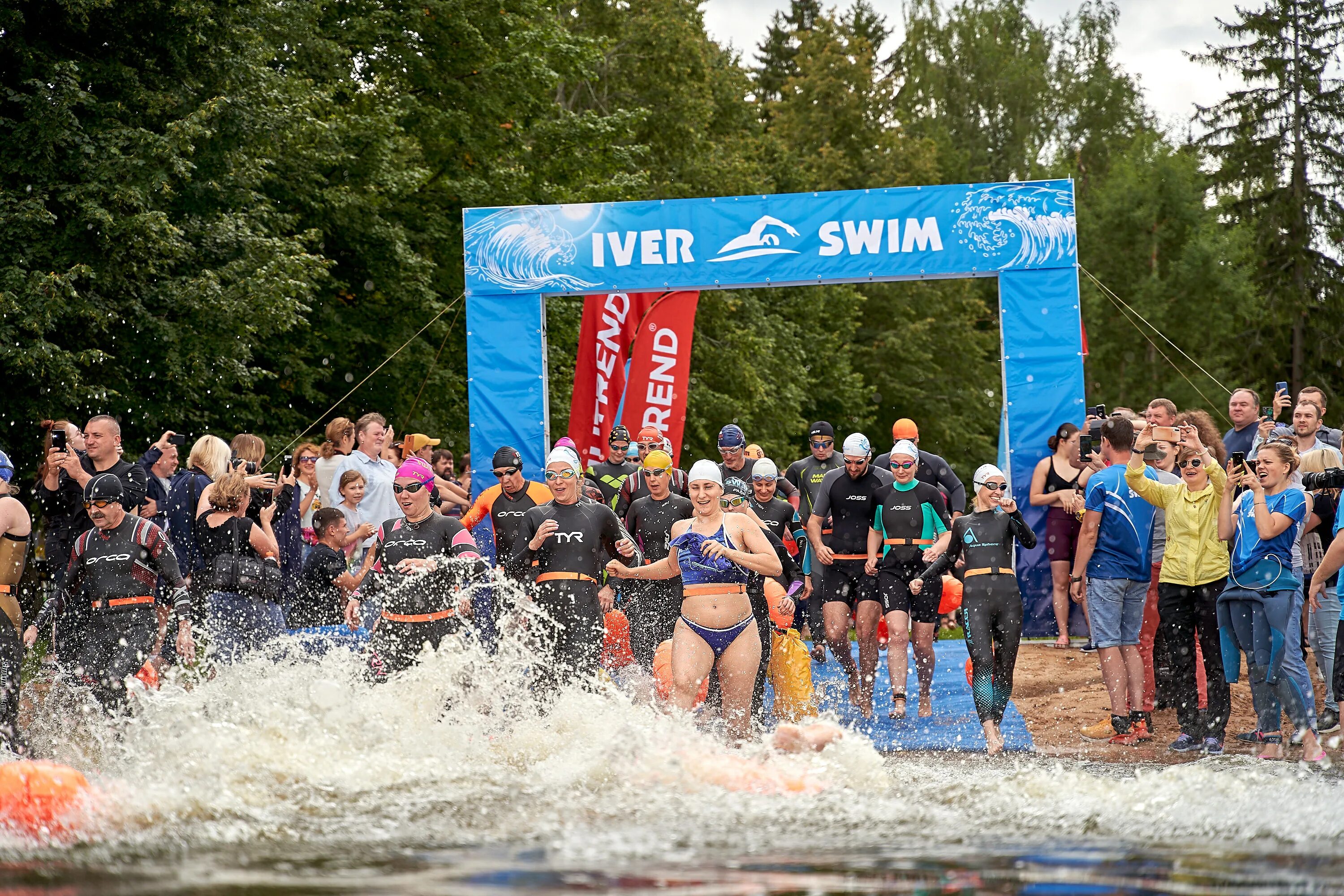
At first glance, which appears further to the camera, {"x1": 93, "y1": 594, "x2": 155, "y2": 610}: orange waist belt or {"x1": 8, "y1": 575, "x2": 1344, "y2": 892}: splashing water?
{"x1": 93, "y1": 594, "x2": 155, "y2": 610}: orange waist belt

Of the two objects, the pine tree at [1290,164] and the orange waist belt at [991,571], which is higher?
the pine tree at [1290,164]

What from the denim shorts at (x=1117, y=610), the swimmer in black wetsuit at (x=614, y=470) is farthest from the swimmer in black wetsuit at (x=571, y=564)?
the denim shorts at (x=1117, y=610)

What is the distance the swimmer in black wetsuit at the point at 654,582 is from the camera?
35.2ft

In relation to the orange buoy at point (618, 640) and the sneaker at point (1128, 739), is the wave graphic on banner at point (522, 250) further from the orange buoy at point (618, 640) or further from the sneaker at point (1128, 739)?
the sneaker at point (1128, 739)

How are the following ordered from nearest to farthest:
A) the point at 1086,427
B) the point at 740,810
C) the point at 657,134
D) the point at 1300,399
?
the point at 740,810 → the point at 1300,399 → the point at 1086,427 → the point at 657,134

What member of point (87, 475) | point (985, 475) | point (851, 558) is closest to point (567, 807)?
point (985, 475)

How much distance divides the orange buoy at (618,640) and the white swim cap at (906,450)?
8.21 feet

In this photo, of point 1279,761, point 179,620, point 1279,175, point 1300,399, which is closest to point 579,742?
point 179,620

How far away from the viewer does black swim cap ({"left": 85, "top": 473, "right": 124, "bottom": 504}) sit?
29.3 feet

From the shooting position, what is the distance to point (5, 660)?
8.57m

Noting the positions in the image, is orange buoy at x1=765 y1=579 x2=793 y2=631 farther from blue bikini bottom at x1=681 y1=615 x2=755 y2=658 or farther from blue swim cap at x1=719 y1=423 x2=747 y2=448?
blue swim cap at x1=719 y1=423 x2=747 y2=448

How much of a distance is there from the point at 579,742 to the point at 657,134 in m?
27.6

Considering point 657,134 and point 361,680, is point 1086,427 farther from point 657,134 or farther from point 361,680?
point 657,134

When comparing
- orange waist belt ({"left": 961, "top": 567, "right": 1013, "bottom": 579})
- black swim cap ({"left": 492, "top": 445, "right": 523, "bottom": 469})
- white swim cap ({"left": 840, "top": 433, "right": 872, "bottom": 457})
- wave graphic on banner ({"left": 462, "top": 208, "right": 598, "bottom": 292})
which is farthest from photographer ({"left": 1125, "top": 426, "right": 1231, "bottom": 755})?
wave graphic on banner ({"left": 462, "top": 208, "right": 598, "bottom": 292})
